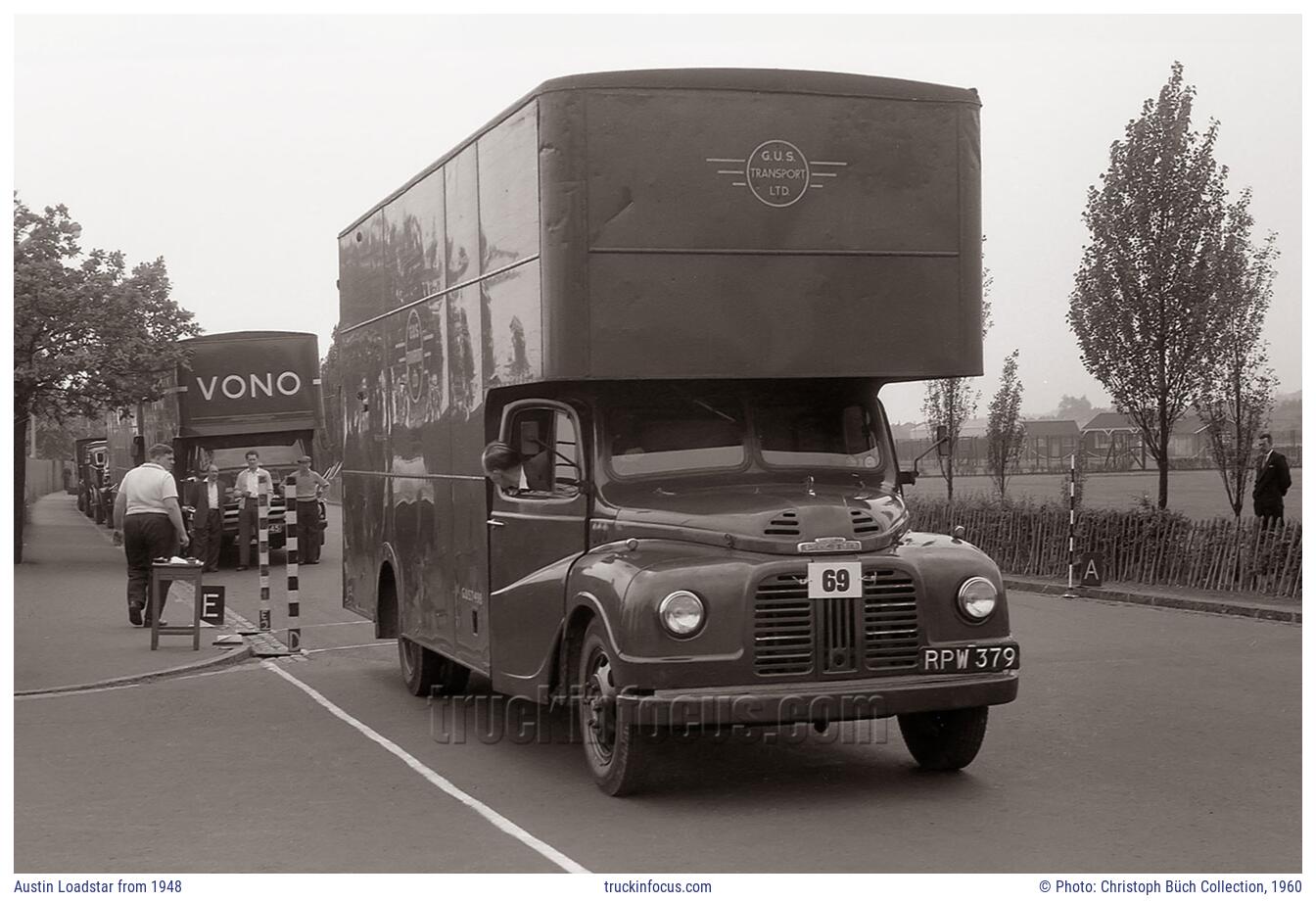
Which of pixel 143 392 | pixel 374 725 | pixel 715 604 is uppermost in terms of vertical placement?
pixel 143 392

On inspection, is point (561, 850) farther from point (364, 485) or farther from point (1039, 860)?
point (364, 485)

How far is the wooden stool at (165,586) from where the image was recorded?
1585 cm

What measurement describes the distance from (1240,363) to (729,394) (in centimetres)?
1401

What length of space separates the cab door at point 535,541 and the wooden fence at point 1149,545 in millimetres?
10953

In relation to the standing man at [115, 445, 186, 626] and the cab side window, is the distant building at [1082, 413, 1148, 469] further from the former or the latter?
the cab side window

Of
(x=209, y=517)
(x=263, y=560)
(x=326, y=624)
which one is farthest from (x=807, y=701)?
(x=209, y=517)

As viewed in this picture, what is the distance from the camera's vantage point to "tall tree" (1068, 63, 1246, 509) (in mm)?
21484

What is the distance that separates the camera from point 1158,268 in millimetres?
21688

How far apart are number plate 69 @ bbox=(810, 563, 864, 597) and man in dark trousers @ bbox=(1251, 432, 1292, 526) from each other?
14031 millimetres

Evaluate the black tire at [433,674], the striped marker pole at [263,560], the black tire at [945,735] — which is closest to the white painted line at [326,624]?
the striped marker pole at [263,560]

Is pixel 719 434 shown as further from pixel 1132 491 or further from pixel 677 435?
pixel 1132 491

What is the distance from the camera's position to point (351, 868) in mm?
7109

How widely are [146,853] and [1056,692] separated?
22.2 feet

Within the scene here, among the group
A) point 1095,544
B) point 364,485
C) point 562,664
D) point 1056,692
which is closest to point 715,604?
point 562,664
